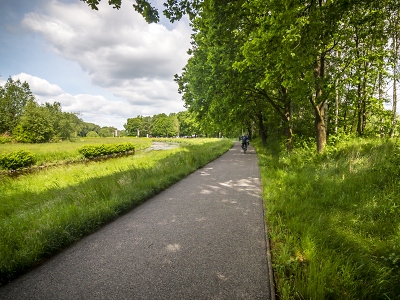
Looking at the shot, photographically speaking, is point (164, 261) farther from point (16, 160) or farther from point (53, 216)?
point (16, 160)

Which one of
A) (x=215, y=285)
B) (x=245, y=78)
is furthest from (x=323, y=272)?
(x=245, y=78)

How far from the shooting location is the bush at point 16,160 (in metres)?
15.1

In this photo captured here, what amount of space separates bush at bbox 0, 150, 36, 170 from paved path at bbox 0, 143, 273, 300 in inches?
658

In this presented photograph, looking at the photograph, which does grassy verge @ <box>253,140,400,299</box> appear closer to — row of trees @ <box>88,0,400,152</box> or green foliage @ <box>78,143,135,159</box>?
row of trees @ <box>88,0,400,152</box>

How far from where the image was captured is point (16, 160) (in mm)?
15727

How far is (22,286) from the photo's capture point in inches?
106

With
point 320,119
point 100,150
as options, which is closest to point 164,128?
point 100,150

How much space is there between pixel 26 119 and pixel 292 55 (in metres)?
48.3

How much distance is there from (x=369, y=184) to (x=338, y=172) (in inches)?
64.3

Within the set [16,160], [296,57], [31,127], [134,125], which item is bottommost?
[16,160]

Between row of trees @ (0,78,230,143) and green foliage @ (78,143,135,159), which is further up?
row of trees @ (0,78,230,143)

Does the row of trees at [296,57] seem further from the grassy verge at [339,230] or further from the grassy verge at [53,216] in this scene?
the grassy verge at [53,216]

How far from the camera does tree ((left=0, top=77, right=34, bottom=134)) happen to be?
48406 millimetres

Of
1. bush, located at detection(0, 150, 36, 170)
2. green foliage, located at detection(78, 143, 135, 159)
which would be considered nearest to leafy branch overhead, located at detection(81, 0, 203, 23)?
bush, located at detection(0, 150, 36, 170)
